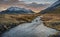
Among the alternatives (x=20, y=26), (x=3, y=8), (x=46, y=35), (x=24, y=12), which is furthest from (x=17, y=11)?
(x=46, y=35)

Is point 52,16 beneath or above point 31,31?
above

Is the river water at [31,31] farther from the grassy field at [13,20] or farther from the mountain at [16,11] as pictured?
the mountain at [16,11]

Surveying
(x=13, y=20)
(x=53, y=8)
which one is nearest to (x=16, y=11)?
(x=13, y=20)

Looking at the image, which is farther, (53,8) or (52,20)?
(53,8)

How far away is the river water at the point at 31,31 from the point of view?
153 centimetres

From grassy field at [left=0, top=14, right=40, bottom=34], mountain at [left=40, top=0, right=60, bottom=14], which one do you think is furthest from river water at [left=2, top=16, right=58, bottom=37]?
mountain at [left=40, top=0, right=60, bottom=14]

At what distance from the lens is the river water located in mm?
1533

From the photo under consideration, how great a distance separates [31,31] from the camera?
5.14 ft

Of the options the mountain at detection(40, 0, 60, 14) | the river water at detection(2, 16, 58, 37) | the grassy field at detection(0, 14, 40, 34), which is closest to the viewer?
the river water at detection(2, 16, 58, 37)

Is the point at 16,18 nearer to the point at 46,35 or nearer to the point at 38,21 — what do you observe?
the point at 38,21

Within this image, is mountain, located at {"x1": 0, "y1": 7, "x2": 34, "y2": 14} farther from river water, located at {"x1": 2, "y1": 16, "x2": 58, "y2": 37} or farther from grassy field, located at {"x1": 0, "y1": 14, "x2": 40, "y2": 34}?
river water, located at {"x1": 2, "y1": 16, "x2": 58, "y2": 37}

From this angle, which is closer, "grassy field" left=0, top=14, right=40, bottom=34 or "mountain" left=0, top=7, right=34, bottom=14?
"grassy field" left=0, top=14, right=40, bottom=34

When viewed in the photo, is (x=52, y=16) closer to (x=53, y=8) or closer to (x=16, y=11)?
(x=53, y=8)

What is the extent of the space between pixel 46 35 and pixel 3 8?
84 cm
